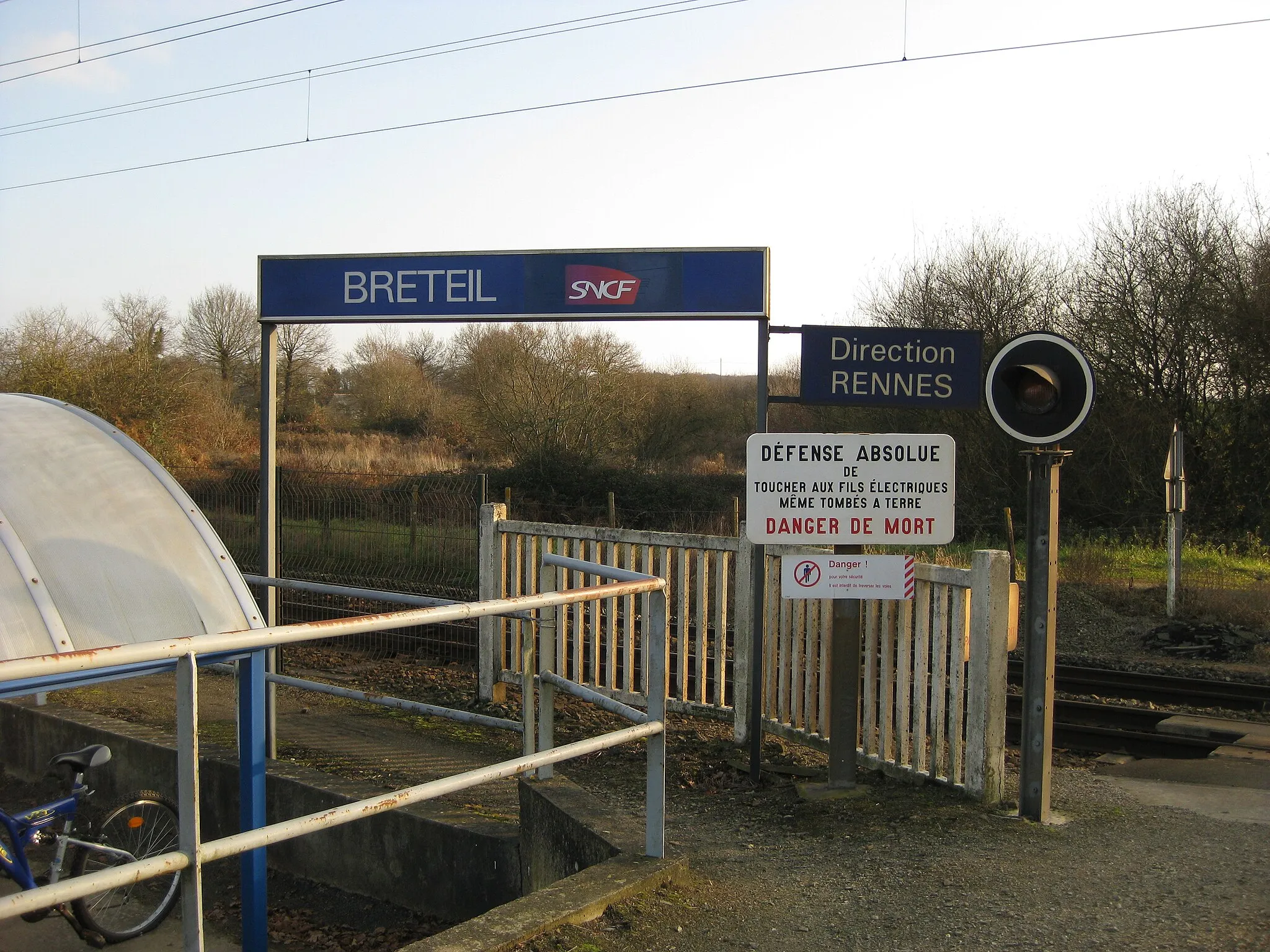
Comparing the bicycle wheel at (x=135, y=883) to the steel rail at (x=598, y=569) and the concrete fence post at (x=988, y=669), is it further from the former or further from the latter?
the concrete fence post at (x=988, y=669)

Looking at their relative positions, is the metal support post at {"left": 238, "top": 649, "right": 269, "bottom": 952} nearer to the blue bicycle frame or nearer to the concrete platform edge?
the blue bicycle frame

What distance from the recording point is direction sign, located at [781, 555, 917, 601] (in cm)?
580

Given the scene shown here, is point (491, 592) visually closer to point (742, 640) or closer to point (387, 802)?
point (742, 640)

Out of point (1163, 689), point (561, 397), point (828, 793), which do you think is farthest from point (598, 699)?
point (561, 397)

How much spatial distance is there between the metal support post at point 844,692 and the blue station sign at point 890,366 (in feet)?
2.91

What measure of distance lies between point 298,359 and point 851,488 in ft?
144

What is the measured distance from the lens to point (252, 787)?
4.48m

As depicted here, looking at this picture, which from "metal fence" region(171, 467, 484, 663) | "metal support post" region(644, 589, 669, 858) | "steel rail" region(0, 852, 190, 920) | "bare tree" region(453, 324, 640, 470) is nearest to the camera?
"steel rail" region(0, 852, 190, 920)

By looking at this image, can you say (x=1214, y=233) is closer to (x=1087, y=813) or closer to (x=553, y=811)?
(x=1087, y=813)

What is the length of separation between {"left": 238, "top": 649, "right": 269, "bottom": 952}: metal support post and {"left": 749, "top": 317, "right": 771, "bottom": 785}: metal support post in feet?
8.88

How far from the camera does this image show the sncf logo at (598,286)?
6.55 metres

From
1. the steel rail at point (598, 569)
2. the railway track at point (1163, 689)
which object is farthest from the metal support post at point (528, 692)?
the railway track at point (1163, 689)

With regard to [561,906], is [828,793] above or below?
below

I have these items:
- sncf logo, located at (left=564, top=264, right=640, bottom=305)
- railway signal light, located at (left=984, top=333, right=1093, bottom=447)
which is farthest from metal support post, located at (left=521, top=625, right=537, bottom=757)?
railway signal light, located at (left=984, top=333, right=1093, bottom=447)
